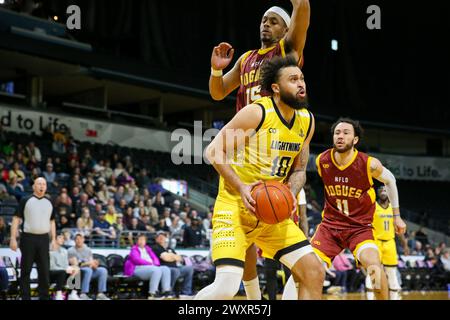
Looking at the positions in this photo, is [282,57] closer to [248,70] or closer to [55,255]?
[248,70]

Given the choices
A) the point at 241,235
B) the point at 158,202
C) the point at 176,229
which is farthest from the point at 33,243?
the point at 158,202

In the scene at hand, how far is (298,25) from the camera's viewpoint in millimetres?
5363

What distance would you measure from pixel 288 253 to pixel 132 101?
76.2 ft

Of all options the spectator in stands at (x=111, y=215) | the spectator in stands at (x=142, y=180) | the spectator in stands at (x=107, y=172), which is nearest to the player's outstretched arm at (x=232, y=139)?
the spectator in stands at (x=111, y=215)

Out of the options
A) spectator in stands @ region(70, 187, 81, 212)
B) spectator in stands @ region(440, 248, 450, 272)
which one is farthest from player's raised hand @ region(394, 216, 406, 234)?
spectator in stands @ region(440, 248, 450, 272)

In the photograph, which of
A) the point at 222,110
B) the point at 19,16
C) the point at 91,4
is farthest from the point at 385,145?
the point at 19,16

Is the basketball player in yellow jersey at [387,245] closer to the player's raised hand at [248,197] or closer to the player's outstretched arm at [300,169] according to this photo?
the player's outstretched arm at [300,169]

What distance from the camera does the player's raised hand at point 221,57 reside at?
239 inches

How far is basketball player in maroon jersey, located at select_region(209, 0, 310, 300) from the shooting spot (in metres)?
5.41

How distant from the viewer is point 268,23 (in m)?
5.79

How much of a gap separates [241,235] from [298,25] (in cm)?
182

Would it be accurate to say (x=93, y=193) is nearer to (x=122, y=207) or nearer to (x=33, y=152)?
(x=122, y=207)

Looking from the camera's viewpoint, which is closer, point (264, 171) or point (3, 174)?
point (264, 171)

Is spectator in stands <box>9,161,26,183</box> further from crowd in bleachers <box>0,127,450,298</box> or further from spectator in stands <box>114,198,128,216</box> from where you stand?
spectator in stands <box>114,198,128,216</box>
